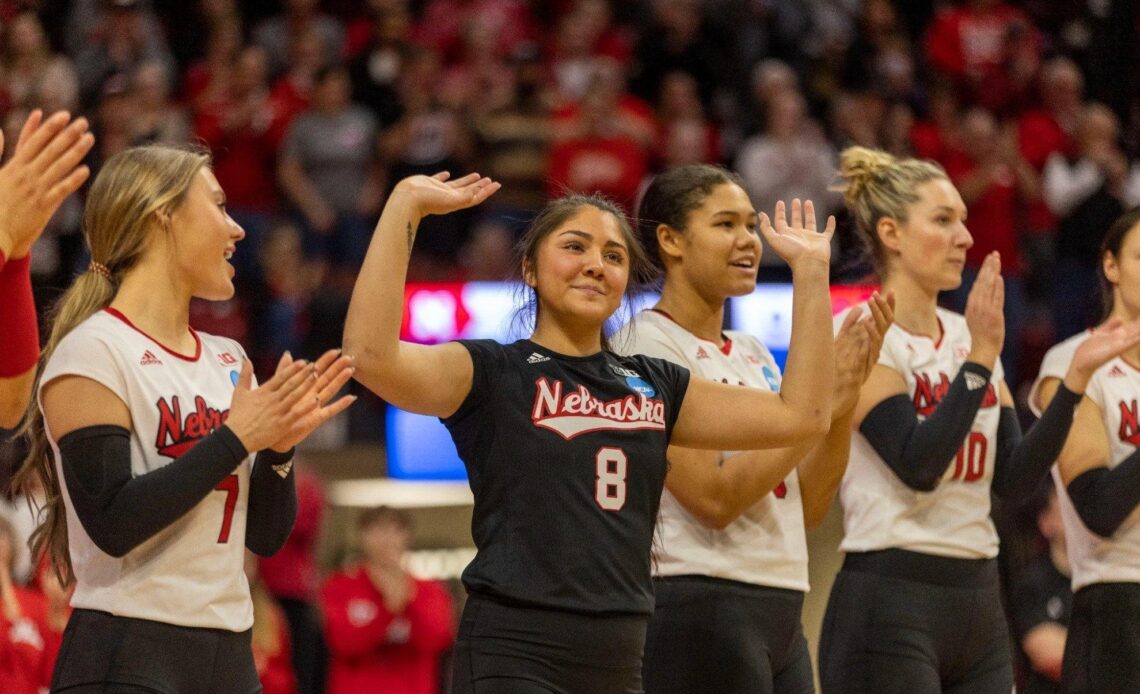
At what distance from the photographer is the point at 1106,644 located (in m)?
4.85

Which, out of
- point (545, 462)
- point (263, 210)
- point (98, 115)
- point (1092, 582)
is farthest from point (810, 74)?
point (545, 462)

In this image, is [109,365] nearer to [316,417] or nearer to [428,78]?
[316,417]

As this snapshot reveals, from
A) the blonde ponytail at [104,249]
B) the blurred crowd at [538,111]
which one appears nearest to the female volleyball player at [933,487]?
A: the blonde ponytail at [104,249]

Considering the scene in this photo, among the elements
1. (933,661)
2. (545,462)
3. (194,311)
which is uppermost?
(194,311)

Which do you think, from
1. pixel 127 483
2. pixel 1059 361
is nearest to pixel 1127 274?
pixel 1059 361

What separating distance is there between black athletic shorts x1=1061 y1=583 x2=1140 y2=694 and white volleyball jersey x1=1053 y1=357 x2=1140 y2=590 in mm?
48

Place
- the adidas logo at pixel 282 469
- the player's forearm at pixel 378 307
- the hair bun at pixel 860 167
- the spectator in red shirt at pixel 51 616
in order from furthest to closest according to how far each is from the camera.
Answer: the spectator in red shirt at pixel 51 616
the hair bun at pixel 860 167
the adidas logo at pixel 282 469
the player's forearm at pixel 378 307

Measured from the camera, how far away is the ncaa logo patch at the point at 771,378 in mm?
4643

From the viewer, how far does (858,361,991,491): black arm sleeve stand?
4.53 metres

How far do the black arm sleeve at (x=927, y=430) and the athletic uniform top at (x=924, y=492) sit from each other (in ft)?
0.27

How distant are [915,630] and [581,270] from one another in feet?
5.12

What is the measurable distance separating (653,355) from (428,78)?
7.41 meters

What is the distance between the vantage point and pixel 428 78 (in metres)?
11.5

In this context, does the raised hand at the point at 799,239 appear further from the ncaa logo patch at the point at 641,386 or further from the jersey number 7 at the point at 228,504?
the jersey number 7 at the point at 228,504
